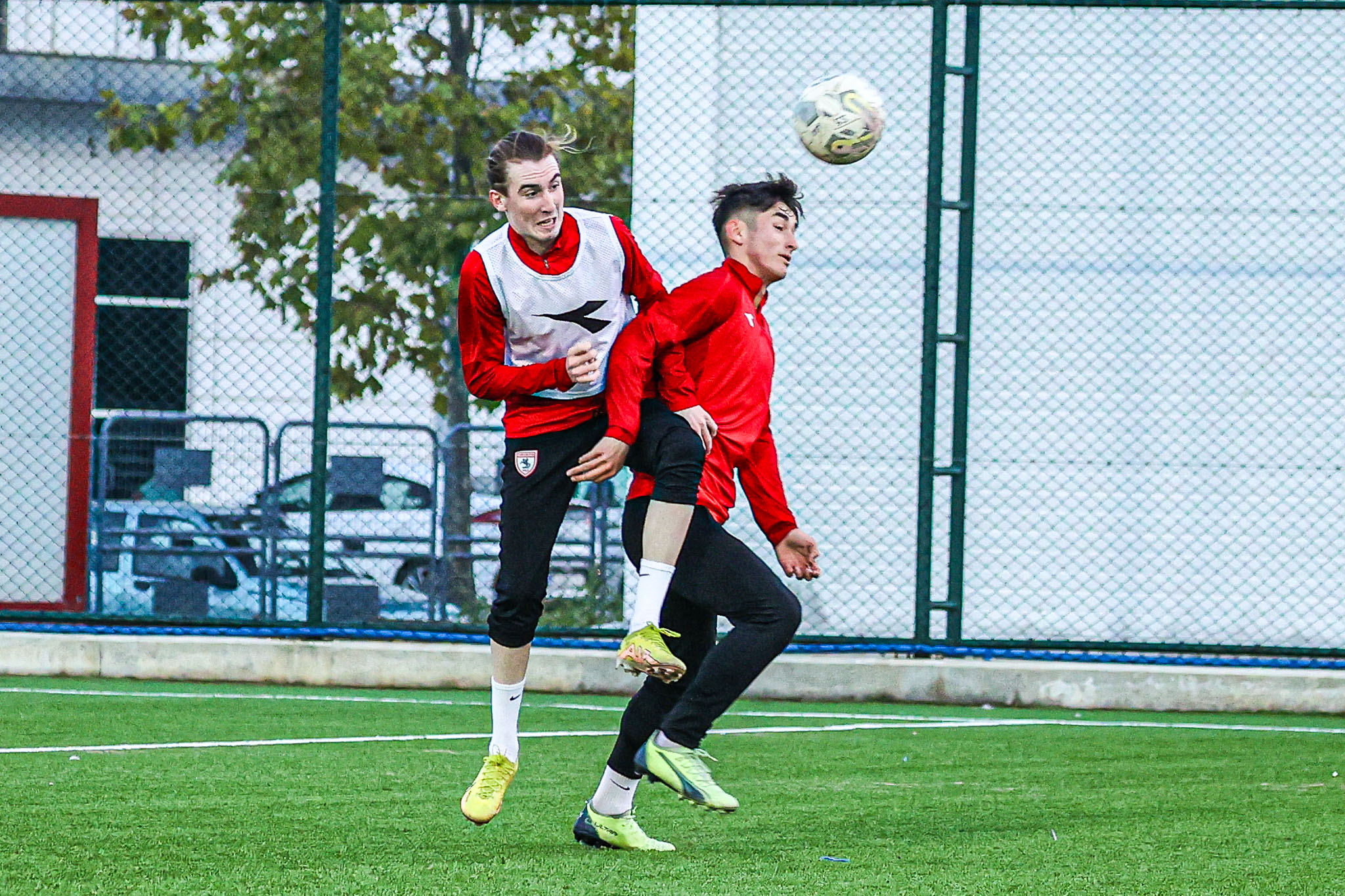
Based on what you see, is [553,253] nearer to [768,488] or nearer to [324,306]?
[768,488]

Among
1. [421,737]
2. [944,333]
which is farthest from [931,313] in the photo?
[421,737]

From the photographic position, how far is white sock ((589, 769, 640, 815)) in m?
4.17

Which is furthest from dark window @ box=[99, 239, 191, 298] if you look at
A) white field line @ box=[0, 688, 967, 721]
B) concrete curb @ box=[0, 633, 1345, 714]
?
white field line @ box=[0, 688, 967, 721]

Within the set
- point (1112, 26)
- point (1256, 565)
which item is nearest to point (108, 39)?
point (1112, 26)

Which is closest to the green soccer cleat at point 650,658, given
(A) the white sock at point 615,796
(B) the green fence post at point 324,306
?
(A) the white sock at point 615,796

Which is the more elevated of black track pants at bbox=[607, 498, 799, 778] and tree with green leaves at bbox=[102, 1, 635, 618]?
tree with green leaves at bbox=[102, 1, 635, 618]

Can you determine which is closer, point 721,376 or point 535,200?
point 535,200

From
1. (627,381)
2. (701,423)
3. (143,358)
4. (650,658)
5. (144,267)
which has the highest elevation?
(144,267)

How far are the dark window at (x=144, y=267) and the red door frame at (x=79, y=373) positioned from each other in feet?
0.54

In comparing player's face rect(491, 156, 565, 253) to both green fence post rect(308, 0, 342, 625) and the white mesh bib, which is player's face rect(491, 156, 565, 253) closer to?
the white mesh bib

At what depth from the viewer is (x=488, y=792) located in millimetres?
4125

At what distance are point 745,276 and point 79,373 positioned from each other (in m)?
5.69

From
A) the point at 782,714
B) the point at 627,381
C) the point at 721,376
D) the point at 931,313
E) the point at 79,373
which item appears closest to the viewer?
the point at 627,381

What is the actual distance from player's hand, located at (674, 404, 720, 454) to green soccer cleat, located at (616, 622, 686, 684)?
0.55 m
